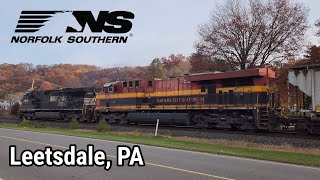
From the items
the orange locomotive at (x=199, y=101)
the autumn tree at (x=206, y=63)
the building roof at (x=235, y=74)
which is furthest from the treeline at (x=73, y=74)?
the building roof at (x=235, y=74)

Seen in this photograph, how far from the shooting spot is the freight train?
22.0 metres

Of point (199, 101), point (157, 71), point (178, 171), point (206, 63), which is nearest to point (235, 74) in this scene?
point (199, 101)

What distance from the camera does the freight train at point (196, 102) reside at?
72.2 ft

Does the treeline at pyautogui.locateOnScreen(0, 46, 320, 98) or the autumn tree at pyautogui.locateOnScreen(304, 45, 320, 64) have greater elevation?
the treeline at pyautogui.locateOnScreen(0, 46, 320, 98)

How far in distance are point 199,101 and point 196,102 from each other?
0.26 meters

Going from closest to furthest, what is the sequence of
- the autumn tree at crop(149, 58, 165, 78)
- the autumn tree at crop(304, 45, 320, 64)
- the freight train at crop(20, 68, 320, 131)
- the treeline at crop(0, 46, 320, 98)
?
the freight train at crop(20, 68, 320, 131) → the autumn tree at crop(304, 45, 320, 64) → the autumn tree at crop(149, 58, 165, 78) → the treeline at crop(0, 46, 320, 98)

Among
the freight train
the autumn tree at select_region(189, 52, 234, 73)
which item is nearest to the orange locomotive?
the freight train

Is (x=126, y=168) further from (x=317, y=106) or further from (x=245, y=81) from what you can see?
(x=245, y=81)

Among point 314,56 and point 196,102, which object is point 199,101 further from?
point 314,56

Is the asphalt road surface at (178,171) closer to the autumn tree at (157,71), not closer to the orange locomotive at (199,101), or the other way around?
the orange locomotive at (199,101)

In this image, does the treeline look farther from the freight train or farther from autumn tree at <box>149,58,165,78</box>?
the freight train

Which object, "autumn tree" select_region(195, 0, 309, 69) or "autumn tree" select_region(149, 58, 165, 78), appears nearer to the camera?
"autumn tree" select_region(195, 0, 309, 69)

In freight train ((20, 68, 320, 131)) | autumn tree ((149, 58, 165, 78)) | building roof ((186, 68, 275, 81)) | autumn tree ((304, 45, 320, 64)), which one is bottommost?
freight train ((20, 68, 320, 131))

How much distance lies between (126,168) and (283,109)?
1412cm
